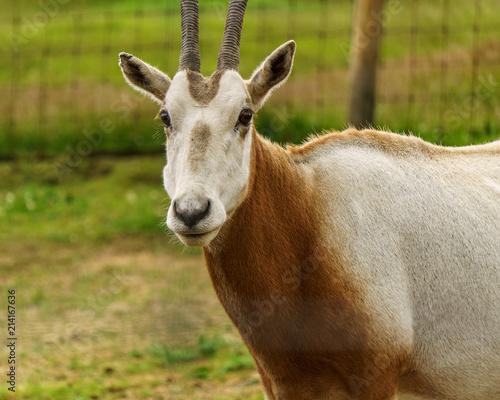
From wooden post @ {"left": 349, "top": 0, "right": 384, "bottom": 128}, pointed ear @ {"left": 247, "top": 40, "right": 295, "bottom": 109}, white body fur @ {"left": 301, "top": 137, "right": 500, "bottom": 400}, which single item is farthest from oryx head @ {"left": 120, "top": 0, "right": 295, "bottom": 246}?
wooden post @ {"left": 349, "top": 0, "right": 384, "bottom": 128}

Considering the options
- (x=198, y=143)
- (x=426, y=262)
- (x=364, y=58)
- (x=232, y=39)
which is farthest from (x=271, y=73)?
(x=364, y=58)

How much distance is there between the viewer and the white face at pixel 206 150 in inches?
152

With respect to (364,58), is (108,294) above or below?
below

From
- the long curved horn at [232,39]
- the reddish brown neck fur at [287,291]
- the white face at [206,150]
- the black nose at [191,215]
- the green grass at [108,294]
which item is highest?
the long curved horn at [232,39]

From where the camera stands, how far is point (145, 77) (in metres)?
4.66

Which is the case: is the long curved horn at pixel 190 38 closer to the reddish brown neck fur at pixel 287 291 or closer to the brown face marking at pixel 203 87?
the brown face marking at pixel 203 87

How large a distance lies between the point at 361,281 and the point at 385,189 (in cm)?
66

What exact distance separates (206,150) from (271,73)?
784 mm

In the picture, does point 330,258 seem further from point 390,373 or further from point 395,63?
point 395,63

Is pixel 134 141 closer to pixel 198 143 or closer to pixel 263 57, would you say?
pixel 263 57

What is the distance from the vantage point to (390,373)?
4.29 metres

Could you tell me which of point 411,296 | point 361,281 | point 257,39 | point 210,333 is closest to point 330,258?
point 361,281

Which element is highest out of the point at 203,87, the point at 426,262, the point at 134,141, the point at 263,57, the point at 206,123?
the point at 263,57

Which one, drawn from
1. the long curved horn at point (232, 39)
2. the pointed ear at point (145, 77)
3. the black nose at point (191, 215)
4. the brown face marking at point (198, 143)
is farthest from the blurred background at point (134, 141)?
the black nose at point (191, 215)
